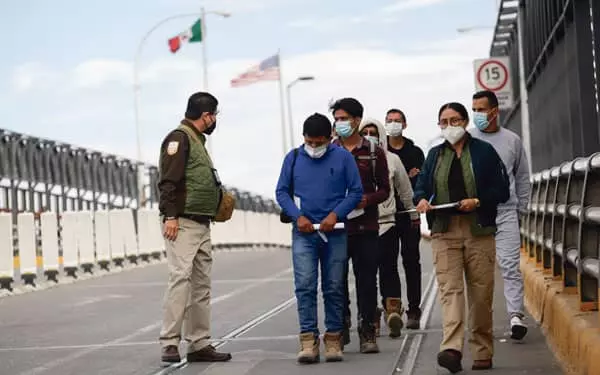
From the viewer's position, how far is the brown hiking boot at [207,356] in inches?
462

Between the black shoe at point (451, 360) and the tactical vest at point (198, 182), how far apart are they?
2.55 metres

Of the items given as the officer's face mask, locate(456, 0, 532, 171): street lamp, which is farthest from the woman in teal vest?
locate(456, 0, 532, 171): street lamp

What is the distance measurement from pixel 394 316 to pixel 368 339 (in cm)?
126

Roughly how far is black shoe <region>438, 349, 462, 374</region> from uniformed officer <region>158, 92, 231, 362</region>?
214 cm

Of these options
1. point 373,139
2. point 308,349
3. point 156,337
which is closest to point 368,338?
point 308,349

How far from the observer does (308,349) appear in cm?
1141

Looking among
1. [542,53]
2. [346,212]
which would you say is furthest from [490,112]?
[542,53]

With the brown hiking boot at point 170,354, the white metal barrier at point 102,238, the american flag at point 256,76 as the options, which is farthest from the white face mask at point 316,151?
the american flag at point 256,76

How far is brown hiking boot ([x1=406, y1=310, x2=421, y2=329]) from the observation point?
14125 millimetres

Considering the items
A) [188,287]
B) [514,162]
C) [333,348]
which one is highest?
[514,162]

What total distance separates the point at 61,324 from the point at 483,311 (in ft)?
23.6

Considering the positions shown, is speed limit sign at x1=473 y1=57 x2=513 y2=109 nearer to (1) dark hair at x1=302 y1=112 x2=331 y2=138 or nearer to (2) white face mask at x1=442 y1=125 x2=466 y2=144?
(1) dark hair at x1=302 y1=112 x2=331 y2=138

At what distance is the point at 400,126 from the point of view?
1428cm

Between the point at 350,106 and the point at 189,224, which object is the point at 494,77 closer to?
the point at 350,106
